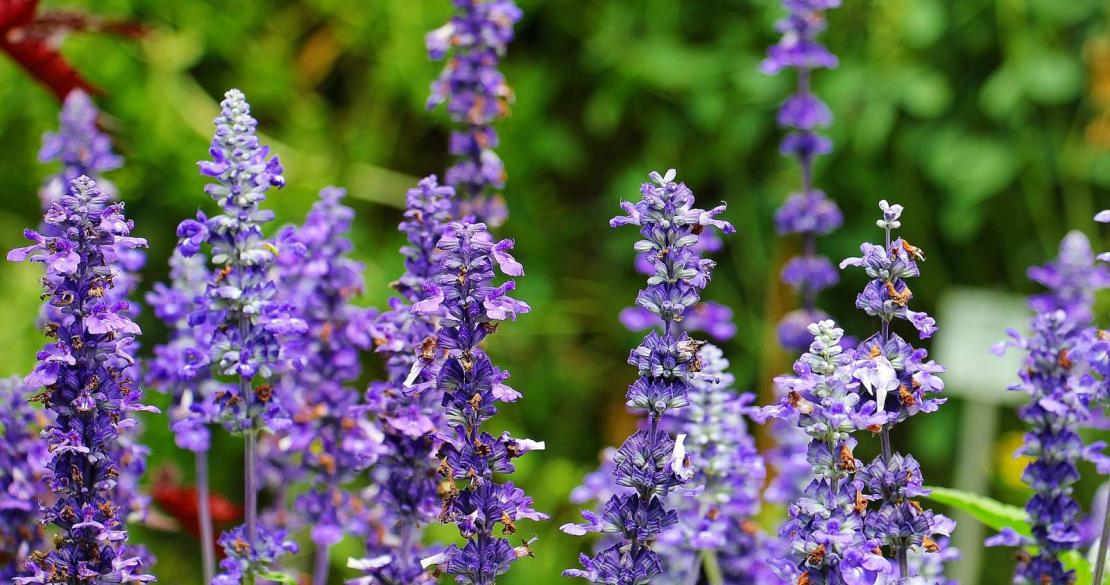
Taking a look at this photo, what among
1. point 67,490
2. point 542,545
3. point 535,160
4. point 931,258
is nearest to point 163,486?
point 67,490

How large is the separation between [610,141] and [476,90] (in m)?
1.86

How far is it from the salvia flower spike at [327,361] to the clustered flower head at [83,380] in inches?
10.7

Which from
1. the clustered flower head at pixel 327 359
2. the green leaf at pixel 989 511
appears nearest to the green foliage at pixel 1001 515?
the green leaf at pixel 989 511

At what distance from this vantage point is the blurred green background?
115 inches

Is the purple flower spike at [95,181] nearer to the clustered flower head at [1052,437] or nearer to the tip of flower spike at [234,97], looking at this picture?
the tip of flower spike at [234,97]

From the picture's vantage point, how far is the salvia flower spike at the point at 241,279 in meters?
1.08

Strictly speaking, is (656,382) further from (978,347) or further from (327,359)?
(978,347)

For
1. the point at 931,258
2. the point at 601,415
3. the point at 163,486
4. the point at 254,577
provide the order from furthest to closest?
the point at 601,415
the point at 931,258
the point at 163,486
the point at 254,577

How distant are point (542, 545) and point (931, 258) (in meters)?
1.29

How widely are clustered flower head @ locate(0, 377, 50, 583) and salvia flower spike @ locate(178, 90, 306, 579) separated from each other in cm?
26

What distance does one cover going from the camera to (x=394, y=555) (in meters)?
1.24

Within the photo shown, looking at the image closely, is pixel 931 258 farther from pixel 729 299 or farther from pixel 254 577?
pixel 254 577

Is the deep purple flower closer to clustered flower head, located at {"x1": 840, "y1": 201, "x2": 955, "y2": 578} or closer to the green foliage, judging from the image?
the green foliage

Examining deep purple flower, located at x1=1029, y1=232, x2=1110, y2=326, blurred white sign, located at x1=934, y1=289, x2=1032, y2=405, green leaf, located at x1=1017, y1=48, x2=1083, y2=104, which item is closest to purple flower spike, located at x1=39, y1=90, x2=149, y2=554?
deep purple flower, located at x1=1029, y1=232, x2=1110, y2=326
